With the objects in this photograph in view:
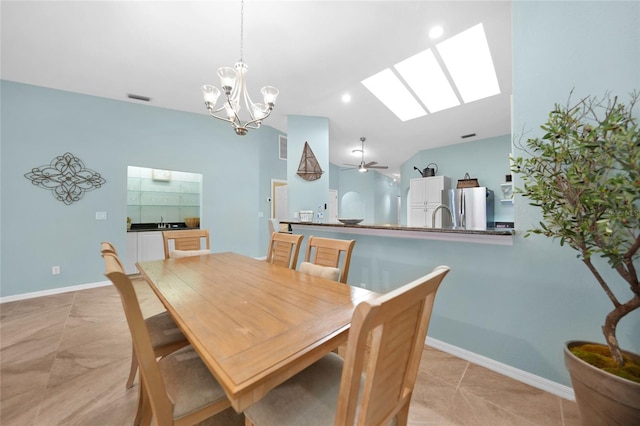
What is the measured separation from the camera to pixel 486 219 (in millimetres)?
5098

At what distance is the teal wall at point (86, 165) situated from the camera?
3334 mm

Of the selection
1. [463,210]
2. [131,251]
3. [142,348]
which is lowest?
[131,251]

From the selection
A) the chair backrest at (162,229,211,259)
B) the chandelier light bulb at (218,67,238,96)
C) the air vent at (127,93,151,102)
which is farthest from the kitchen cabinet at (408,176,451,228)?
the air vent at (127,93,151,102)

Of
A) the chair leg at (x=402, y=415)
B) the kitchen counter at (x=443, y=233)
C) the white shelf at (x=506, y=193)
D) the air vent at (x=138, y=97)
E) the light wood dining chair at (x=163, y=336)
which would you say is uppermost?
the air vent at (x=138, y=97)

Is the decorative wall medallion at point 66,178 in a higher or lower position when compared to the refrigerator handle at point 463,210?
higher

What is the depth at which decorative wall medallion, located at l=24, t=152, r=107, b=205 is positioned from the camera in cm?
349

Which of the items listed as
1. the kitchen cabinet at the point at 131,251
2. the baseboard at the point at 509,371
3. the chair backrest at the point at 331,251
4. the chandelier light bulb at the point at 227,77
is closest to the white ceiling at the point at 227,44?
the chandelier light bulb at the point at 227,77

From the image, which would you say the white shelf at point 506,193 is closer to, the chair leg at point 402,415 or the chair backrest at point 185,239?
the chair leg at point 402,415

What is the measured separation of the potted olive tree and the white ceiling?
1.99 m

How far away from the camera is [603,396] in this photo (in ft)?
3.43

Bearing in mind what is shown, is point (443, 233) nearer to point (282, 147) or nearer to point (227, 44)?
point (227, 44)

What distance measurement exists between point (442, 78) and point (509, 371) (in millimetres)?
3808

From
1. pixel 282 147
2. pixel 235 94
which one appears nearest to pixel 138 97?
pixel 235 94

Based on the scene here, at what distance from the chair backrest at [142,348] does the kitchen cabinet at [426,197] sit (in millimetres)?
5543
